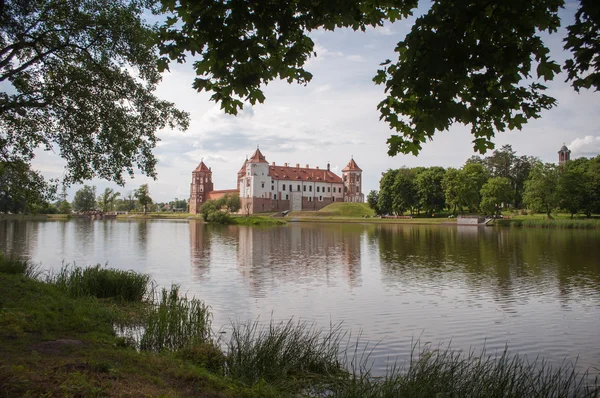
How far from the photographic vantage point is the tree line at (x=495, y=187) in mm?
53094

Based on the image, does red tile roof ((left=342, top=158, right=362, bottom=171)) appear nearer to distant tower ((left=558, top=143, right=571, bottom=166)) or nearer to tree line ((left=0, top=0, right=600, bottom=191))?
distant tower ((left=558, top=143, right=571, bottom=166))

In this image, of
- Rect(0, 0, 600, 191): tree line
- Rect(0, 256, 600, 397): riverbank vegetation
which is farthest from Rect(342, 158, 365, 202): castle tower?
Rect(0, 0, 600, 191): tree line

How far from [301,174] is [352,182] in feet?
39.4

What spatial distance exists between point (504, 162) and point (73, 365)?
3099 inches

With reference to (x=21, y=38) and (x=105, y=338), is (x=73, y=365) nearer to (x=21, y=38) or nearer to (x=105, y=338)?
(x=105, y=338)

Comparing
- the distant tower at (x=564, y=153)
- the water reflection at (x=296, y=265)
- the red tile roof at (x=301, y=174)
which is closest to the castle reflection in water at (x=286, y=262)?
the water reflection at (x=296, y=265)

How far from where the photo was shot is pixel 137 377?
4.39 m

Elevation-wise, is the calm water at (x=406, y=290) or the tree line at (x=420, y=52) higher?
the tree line at (x=420, y=52)

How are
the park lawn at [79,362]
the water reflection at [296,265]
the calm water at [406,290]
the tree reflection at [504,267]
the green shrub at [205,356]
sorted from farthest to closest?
1. the water reflection at [296,265]
2. the tree reflection at [504,267]
3. the calm water at [406,290]
4. the green shrub at [205,356]
5. the park lawn at [79,362]

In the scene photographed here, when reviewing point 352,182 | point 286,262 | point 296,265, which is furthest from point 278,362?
point 352,182

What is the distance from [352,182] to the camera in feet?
336

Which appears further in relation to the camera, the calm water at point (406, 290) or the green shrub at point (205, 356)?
the calm water at point (406, 290)

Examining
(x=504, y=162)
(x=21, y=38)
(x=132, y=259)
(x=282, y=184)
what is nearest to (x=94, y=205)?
(x=282, y=184)

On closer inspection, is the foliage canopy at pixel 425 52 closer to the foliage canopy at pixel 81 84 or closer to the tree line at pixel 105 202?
the foliage canopy at pixel 81 84
